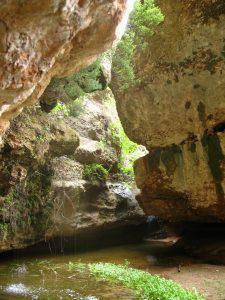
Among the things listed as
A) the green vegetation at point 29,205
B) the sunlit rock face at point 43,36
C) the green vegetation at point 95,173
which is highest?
the sunlit rock face at point 43,36

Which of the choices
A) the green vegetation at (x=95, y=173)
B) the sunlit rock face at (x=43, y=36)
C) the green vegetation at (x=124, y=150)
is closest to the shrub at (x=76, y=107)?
the green vegetation at (x=95, y=173)

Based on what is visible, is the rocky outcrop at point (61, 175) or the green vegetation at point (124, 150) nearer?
the rocky outcrop at point (61, 175)

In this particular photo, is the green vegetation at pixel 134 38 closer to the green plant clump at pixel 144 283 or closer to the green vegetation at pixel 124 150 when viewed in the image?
the green vegetation at pixel 124 150

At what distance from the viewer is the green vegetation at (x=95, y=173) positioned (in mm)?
14156

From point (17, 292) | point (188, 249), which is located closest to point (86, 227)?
point (188, 249)

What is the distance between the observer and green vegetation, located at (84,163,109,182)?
46.4 ft

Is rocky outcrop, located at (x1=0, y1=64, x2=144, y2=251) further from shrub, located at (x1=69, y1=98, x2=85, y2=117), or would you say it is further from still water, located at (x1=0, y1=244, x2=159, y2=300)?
still water, located at (x1=0, y1=244, x2=159, y2=300)

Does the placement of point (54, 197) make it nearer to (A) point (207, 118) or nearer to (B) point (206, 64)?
(A) point (207, 118)

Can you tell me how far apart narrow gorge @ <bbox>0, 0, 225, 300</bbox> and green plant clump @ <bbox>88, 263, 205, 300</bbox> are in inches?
1.4

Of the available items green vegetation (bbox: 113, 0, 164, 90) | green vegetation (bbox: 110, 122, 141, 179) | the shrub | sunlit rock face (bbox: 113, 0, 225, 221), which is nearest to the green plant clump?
sunlit rock face (bbox: 113, 0, 225, 221)

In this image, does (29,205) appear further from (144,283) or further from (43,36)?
(43,36)

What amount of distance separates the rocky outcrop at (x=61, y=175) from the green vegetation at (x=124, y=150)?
0.24 meters

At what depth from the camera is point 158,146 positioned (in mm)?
12844

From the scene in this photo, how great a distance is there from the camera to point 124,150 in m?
17.6
